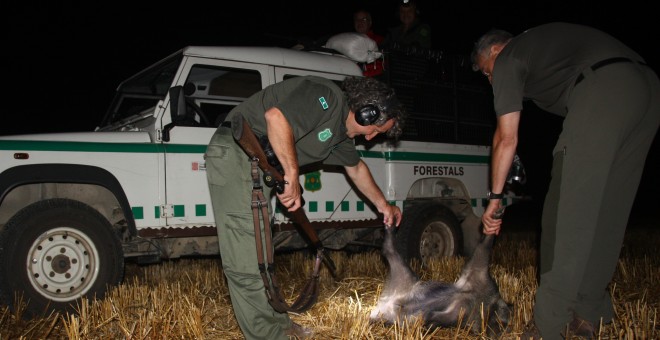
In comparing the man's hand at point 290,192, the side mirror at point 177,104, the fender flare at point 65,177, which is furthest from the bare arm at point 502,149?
the fender flare at point 65,177

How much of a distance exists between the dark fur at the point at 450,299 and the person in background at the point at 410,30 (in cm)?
351

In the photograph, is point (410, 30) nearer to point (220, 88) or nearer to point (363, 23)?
point (363, 23)

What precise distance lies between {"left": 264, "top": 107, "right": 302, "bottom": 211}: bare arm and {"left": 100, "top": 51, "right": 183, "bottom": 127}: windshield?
2186 mm

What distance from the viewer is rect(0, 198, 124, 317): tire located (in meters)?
3.64

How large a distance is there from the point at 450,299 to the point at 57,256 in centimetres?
293

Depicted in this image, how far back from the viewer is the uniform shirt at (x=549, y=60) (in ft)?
8.66

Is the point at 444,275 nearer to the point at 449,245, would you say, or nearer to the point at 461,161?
the point at 449,245

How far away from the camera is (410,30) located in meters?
6.50

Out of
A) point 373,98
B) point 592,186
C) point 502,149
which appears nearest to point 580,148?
point 592,186

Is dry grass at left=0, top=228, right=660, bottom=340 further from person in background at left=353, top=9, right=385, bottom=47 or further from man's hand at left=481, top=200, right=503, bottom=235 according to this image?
person in background at left=353, top=9, right=385, bottom=47

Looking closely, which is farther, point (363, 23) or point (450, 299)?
point (363, 23)

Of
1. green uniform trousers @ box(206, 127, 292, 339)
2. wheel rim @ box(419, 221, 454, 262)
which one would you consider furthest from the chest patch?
wheel rim @ box(419, 221, 454, 262)

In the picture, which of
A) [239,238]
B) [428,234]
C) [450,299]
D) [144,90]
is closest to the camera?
Result: [239,238]

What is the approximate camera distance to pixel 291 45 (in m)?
6.22
